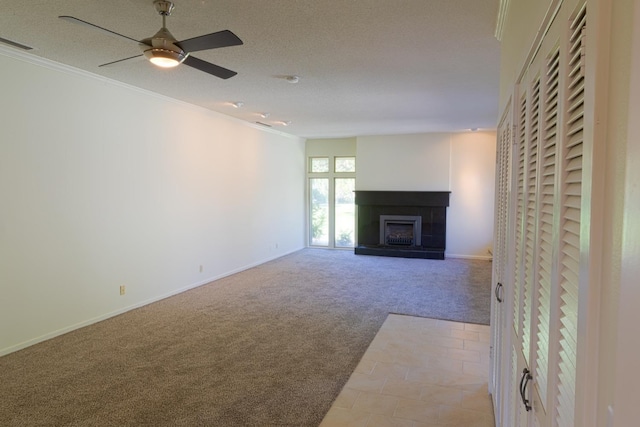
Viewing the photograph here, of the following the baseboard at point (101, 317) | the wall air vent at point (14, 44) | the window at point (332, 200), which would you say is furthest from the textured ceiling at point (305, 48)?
the window at point (332, 200)

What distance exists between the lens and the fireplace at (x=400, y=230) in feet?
29.0

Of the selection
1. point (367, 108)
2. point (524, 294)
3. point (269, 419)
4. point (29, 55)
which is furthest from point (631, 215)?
point (367, 108)

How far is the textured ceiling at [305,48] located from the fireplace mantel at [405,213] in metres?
3.14

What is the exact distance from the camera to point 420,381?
3.20 metres

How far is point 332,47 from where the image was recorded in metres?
3.36

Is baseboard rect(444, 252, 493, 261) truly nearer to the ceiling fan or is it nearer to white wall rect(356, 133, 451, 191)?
white wall rect(356, 133, 451, 191)

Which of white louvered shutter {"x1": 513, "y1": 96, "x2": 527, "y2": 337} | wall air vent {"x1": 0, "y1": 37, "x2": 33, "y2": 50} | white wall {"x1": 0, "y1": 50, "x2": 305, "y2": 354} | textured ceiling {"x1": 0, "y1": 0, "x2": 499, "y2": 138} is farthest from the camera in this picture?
white wall {"x1": 0, "y1": 50, "x2": 305, "y2": 354}

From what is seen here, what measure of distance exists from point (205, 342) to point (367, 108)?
156 inches

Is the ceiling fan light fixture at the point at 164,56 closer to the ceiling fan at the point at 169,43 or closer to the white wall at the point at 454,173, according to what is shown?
the ceiling fan at the point at 169,43

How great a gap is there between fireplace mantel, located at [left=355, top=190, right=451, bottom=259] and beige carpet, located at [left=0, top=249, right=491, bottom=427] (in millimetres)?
2319

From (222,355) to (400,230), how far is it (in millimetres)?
6091

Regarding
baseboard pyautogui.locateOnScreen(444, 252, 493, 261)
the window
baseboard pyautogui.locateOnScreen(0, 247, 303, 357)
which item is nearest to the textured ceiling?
baseboard pyautogui.locateOnScreen(0, 247, 303, 357)

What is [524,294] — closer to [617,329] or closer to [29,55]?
[617,329]

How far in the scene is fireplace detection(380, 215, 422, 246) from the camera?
8.85 metres
